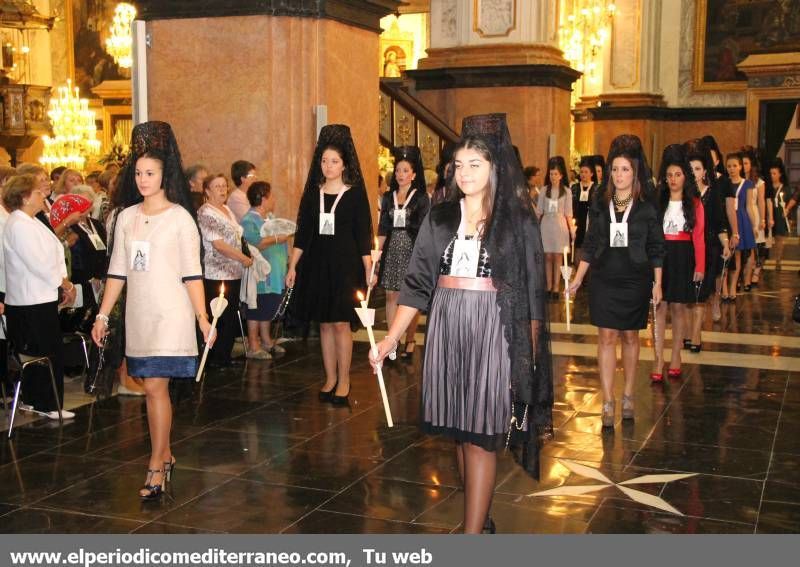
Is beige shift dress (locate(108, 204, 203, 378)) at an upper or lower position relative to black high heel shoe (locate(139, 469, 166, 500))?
upper

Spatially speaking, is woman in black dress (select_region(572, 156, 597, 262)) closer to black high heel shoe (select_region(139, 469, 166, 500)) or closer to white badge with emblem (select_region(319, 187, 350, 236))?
white badge with emblem (select_region(319, 187, 350, 236))

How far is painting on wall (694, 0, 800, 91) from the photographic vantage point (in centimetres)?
2595

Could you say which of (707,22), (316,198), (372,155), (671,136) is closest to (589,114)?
(671,136)

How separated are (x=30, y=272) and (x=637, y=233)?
4.01m

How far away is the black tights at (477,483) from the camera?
451 cm

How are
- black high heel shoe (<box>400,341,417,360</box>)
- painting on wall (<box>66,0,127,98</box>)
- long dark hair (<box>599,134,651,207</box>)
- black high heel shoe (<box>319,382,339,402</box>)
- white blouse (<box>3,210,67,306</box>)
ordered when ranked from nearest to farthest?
white blouse (<box>3,210,67,306</box>), long dark hair (<box>599,134,651,207</box>), black high heel shoe (<box>319,382,339,402</box>), black high heel shoe (<box>400,341,417,360</box>), painting on wall (<box>66,0,127,98</box>)

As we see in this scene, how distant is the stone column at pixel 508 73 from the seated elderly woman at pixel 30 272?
10589mm

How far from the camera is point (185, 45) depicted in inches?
399

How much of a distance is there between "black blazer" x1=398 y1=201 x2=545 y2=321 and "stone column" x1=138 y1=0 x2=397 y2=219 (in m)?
5.65

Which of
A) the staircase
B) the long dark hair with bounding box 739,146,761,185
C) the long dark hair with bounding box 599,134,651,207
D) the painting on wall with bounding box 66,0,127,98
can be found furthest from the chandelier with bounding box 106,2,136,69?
the long dark hair with bounding box 599,134,651,207

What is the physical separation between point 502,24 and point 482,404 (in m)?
13.3

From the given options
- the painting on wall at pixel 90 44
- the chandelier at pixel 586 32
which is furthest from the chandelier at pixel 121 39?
the chandelier at pixel 586 32

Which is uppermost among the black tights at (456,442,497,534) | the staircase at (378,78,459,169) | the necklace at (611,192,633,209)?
the staircase at (378,78,459,169)

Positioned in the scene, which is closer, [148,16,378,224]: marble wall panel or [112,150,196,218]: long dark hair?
[112,150,196,218]: long dark hair
